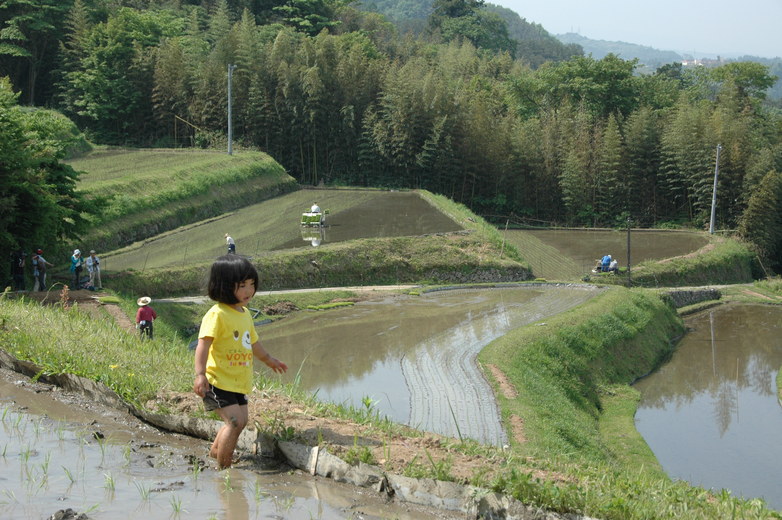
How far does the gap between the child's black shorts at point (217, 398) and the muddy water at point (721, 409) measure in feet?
32.1

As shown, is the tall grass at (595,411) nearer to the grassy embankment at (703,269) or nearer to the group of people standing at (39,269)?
the grassy embankment at (703,269)

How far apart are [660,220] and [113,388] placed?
43.2m

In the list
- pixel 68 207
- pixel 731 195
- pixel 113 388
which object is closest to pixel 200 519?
pixel 113 388

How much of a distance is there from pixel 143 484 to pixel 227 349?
38.6 inches

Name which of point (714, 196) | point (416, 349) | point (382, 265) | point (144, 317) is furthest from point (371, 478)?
point (714, 196)

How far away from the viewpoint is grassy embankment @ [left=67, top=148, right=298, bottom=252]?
92.3 ft

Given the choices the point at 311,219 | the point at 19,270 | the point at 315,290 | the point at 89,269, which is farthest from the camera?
the point at 311,219

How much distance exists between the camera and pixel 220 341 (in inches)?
A: 212

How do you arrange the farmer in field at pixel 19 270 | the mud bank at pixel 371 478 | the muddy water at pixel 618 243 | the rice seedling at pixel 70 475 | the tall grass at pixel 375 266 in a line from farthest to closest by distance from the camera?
the muddy water at pixel 618 243, the tall grass at pixel 375 266, the farmer in field at pixel 19 270, the rice seedling at pixel 70 475, the mud bank at pixel 371 478

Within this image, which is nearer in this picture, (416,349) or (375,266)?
(416,349)

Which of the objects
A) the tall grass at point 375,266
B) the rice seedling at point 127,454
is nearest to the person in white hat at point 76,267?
the tall grass at point 375,266

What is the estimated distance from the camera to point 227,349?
541 centimetres

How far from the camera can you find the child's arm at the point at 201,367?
206 inches

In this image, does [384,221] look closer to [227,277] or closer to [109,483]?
[227,277]
